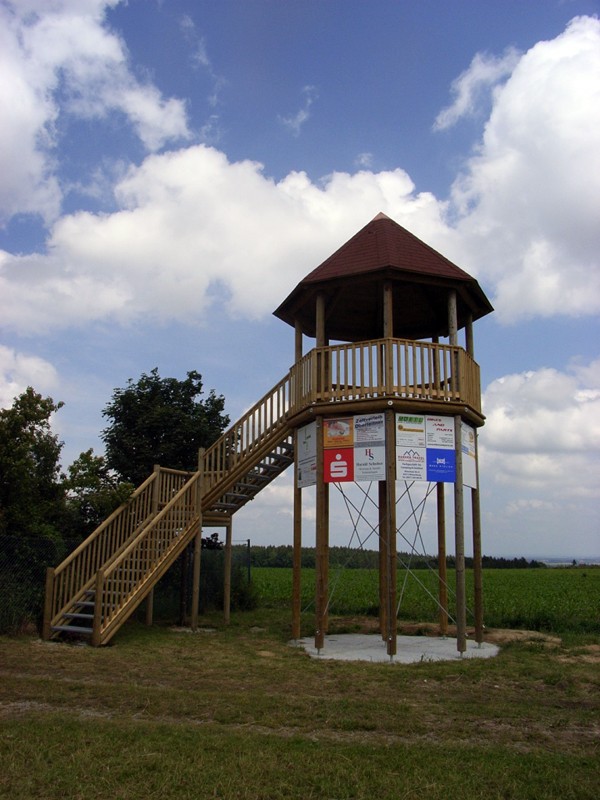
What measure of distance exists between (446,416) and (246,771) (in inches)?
325

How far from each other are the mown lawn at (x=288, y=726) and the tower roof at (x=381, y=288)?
22.2 feet

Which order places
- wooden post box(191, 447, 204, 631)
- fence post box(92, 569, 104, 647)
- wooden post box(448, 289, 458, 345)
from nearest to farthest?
fence post box(92, 569, 104, 647), wooden post box(448, 289, 458, 345), wooden post box(191, 447, 204, 631)

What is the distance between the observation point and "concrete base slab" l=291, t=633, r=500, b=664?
11.8 m

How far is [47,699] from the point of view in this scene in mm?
7859

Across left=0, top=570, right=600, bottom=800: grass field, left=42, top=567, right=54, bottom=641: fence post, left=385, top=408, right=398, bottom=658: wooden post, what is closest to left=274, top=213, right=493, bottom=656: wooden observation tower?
left=385, top=408, right=398, bottom=658: wooden post

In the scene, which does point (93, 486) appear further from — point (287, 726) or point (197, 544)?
point (287, 726)

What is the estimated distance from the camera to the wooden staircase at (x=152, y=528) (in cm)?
1259

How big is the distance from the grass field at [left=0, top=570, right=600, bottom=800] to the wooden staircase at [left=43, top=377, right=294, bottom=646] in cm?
106

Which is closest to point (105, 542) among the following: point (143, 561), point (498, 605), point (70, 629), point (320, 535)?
point (143, 561)

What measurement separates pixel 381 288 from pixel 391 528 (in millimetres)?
5190

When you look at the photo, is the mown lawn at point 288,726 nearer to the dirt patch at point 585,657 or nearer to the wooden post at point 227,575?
the dirt patch at point 585,657

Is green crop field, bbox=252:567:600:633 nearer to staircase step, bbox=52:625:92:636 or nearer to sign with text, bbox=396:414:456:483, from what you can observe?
sign with text, bbox=396:414:456:483

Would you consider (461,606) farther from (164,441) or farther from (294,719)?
(164,441)

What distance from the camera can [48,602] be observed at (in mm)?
12477
